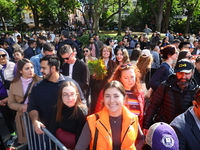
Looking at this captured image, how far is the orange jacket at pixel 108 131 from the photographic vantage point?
186 cm

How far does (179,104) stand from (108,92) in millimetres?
984

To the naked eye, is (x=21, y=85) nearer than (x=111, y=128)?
No

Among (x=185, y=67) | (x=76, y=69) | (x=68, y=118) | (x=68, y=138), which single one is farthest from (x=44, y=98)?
(x=185, y=67)

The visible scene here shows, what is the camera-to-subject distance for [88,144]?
1.91 meters

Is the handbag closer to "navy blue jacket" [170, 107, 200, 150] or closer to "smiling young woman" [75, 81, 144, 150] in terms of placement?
"smiling young woman" [75, 81, 144, 150]

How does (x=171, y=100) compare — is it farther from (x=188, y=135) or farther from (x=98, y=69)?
(x=98, y=69)

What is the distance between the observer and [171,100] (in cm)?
228

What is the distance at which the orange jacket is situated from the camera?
1.86 meters

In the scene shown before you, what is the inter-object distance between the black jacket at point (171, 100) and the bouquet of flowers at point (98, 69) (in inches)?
67.8

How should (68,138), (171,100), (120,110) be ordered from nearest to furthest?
(120,110) < (68,138) < (171,100)

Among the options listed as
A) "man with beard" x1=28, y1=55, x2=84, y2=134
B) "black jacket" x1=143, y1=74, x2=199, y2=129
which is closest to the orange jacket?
"black jacket" x1=143, y1=74, x2=199, y2=129

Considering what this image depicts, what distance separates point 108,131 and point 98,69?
2199 mm

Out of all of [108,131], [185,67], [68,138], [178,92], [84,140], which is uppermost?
[185,67]

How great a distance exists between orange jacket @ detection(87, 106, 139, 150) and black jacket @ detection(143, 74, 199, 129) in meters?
0.60
